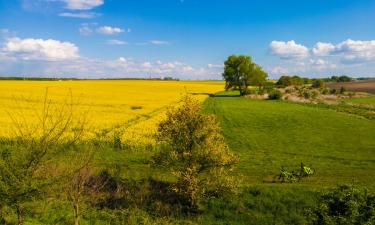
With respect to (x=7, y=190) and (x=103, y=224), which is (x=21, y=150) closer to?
(x=7, y=190)

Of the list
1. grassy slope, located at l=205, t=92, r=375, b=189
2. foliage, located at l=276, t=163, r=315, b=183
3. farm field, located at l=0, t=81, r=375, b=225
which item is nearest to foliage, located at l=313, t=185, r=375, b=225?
farm field, located at l=0, t=81, r=375, b=225

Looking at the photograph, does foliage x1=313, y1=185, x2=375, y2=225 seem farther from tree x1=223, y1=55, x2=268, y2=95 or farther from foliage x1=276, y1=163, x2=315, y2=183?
tree x1=223, y1=55, x2=268, y2=95

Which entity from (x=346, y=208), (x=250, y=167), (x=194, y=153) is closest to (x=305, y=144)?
(x=250, y=167)

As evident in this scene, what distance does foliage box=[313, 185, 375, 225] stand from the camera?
591 inches

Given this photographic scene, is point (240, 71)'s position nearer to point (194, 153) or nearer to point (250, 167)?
point (250, 167)

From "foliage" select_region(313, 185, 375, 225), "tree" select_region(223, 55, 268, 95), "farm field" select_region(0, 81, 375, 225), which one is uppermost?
"tree" select_region(223, 55, 268, 95)

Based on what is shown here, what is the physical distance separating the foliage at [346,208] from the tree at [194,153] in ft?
27.2

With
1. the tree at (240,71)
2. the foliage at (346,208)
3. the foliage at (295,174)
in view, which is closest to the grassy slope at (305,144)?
the foliage at (295,174)

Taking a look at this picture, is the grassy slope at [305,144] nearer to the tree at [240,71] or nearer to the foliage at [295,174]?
the foliage at [295,174]

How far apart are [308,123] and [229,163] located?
32754 millimetres

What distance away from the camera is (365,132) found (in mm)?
46469

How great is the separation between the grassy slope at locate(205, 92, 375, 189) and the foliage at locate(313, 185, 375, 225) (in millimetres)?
10234

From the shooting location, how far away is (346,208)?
15.6 metres

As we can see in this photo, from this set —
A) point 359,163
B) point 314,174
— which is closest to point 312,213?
point 314,174
